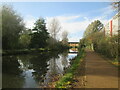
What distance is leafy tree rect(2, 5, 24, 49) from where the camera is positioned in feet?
76.1

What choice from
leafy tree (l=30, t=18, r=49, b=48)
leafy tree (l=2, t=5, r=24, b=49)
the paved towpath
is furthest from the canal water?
leafy tree (l=30, t=18, r=49, b=48)

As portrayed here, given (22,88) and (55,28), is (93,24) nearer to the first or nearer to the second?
(55,28)

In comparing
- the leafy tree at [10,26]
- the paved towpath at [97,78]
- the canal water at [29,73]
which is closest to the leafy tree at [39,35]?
the leafy tree at [10,26]

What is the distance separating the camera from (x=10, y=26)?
2386 cm

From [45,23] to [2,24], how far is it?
2781cm

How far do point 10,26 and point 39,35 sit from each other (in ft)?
67.1

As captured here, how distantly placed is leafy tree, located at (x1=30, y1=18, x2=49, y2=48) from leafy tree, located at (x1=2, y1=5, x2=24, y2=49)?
51.4ft

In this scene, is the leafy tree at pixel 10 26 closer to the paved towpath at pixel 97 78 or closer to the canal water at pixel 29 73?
the canal water at pixel 29 73

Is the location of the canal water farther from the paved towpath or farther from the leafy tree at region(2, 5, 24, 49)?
the leafy tree at region(2, 5, 24, 49)

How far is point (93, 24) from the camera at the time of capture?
68.5m

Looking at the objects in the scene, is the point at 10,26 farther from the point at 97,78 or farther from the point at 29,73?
the point at 97,78

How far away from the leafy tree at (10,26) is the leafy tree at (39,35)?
51.4 ft

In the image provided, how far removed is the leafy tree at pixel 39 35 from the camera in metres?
42.8

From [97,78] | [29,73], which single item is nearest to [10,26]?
[29,73]
